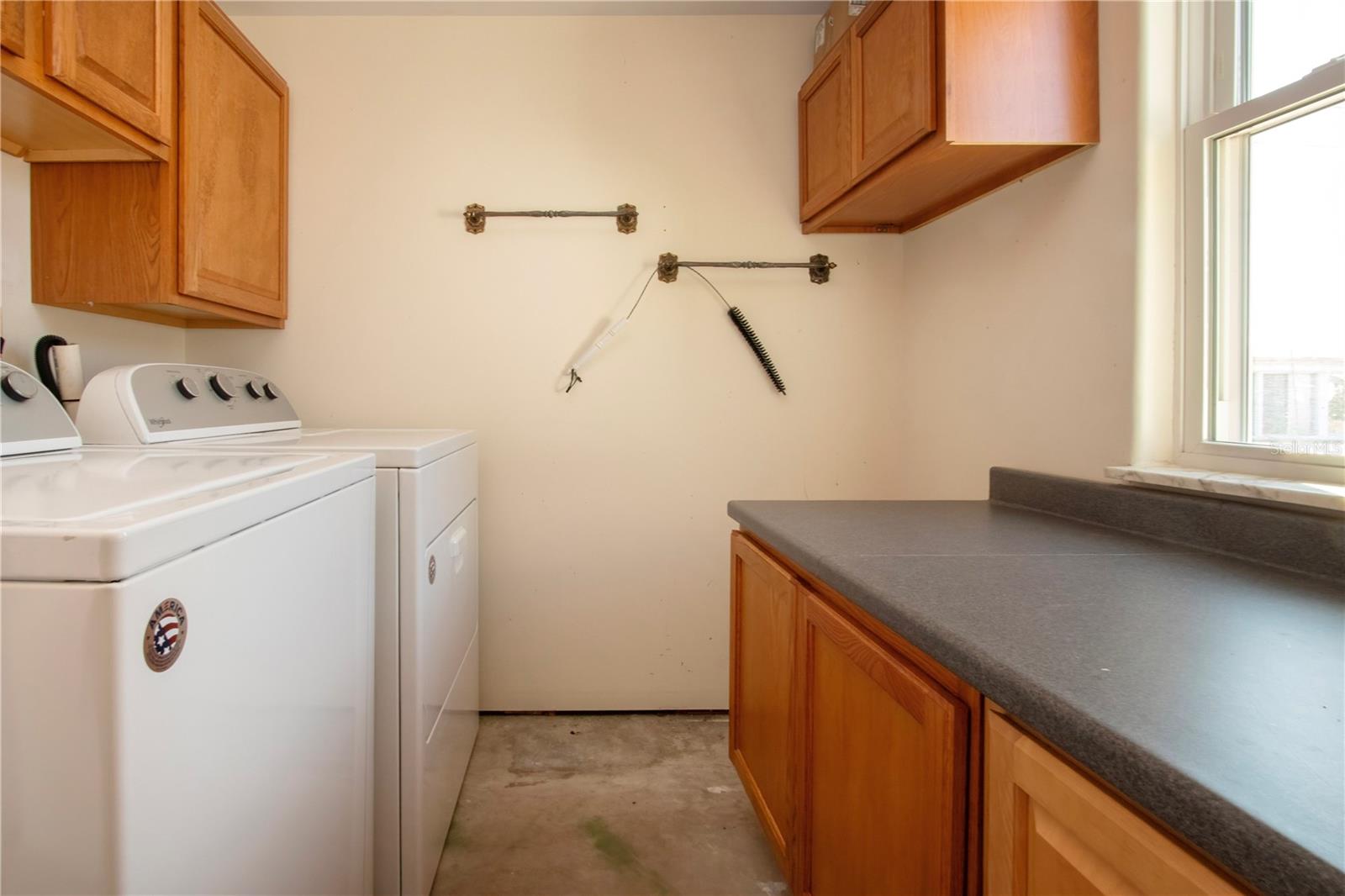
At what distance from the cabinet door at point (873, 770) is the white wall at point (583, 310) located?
113cm

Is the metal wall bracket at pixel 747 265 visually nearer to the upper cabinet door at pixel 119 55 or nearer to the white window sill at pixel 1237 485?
the white window sill at pixel 1237 485

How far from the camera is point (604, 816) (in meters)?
1.66

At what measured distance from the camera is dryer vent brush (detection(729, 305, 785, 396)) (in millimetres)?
2168

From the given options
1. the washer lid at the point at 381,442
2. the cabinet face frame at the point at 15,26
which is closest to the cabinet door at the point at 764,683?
the washer lid at the point at 381,442

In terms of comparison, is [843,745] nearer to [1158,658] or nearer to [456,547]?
[1158,658]

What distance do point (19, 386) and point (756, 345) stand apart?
6.00ft

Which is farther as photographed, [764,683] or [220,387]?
[220,387]

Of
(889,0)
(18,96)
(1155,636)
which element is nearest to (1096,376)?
(1155,636)

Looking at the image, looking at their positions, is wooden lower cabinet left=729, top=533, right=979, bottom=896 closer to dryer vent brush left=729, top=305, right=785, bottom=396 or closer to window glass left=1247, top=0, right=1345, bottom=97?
dryer vent brush left=729, top=305, right=785, bottom=396

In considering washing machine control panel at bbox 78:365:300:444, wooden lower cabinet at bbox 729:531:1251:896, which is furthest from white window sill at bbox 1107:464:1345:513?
washing machine control panel at bbox 78:365:300:444

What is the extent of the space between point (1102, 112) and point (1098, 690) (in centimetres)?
136

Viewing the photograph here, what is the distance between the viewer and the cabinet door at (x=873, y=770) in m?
0.72

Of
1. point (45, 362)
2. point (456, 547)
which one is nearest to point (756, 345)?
point (456, 547)

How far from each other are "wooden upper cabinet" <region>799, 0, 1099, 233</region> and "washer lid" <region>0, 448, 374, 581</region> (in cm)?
142
